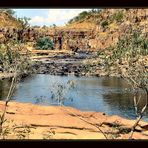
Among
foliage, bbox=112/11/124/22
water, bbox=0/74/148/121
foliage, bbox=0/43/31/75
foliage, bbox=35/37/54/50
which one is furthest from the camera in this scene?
foliage, bbox=112/11/124/22

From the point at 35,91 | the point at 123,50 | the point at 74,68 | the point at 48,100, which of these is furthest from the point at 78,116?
the point at 74,68

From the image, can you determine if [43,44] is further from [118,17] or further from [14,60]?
[14,60]

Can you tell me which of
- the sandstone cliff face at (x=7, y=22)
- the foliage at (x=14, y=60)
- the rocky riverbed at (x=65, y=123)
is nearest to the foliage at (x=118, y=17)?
the sandstone cliff face at (x=7, y=22)

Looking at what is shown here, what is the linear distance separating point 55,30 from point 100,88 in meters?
50.0

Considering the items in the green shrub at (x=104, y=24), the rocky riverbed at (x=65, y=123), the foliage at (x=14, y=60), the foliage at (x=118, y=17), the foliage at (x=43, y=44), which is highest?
the foliage at (x=118, y=17)

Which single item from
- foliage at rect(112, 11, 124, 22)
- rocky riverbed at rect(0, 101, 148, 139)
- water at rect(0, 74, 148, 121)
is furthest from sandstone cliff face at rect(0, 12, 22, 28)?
rocky riverbed at rect(0, 101, 148, 139)

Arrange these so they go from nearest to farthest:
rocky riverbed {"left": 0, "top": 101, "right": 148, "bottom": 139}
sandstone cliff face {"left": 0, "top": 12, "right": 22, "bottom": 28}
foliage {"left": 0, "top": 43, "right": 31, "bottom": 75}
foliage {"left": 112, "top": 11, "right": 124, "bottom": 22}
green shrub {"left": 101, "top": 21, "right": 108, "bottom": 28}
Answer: foliage {"left": 0, "top": 43, "right": 31, "bottom": 75} < rocky riverbed {"left": 0, "top": 101, "right": 148, "bottom": 139} < sandstone cliff face {"left": 0, "top": 12, "right": 22, "bottom": 28} < foliage {"left": 112, "top": 11, "right": 124, "bottom": 22} < green shrub {"left": 101, "top": 21, "right": 108, "bottom": 28}

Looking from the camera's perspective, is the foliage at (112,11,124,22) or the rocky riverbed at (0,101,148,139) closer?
the rocky riverbed at (0,101,148,139)

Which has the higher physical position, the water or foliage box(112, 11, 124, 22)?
foliage box(112, 11, 124, 22)

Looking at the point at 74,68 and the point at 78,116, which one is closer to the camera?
the point at 78,116

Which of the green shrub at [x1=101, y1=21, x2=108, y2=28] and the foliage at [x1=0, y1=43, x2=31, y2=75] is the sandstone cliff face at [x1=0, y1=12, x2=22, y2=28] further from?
the foliage at [x1=0, y1=43, x2=31, y2=75]

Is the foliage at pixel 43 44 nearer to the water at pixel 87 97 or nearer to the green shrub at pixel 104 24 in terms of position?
the green shrub at pixel 104 24
